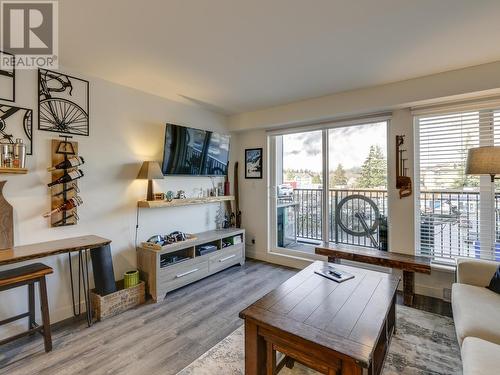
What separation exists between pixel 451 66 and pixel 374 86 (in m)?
0.74

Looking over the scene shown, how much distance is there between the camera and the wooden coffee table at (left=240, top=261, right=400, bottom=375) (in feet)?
4.33

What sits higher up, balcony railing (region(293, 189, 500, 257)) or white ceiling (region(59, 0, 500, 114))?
white ceiling (region(59, 0, 500, 114))

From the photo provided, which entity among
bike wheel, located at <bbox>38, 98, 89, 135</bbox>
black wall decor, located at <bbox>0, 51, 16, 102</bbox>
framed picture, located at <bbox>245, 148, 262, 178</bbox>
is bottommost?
framed picture, located at <bbox>245, 148, 262, 178</bbox>

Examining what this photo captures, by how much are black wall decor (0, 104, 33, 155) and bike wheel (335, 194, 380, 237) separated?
375 cm

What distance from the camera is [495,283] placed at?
2014 millimetres

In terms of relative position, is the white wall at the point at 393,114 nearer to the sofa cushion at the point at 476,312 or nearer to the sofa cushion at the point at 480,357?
the sofa cushion at the point at 476,312

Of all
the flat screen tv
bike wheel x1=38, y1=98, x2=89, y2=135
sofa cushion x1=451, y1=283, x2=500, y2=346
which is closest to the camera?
sofa cushion x1=451, y1=283, x2=500, y2=346

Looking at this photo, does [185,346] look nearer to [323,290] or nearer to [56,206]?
[323,290]

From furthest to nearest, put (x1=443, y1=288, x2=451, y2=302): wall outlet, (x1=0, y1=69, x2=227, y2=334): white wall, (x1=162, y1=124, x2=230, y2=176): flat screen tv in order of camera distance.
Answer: (x1=162, y1=124, x2=230, y2=176): flat screen tv → (x1=443, y1=288, x2=451, y2=302): wall outlet → (x1=0, y1=69, x2=227, y2=334): white wall

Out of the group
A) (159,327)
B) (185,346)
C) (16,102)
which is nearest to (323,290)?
(185,346)

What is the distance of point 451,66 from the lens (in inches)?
101

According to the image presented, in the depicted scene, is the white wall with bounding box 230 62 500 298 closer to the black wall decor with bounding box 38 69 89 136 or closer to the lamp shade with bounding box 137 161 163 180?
the lamp shade with bounding box 137 161 163 180

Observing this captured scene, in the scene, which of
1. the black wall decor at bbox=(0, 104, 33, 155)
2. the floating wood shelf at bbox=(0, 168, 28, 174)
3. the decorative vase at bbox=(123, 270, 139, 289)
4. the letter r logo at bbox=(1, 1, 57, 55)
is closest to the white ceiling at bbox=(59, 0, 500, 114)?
the letter r logo at bbox=(1, 1, 57, 55)

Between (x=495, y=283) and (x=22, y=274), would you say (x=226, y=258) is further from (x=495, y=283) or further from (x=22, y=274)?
(x=495, y=283)
